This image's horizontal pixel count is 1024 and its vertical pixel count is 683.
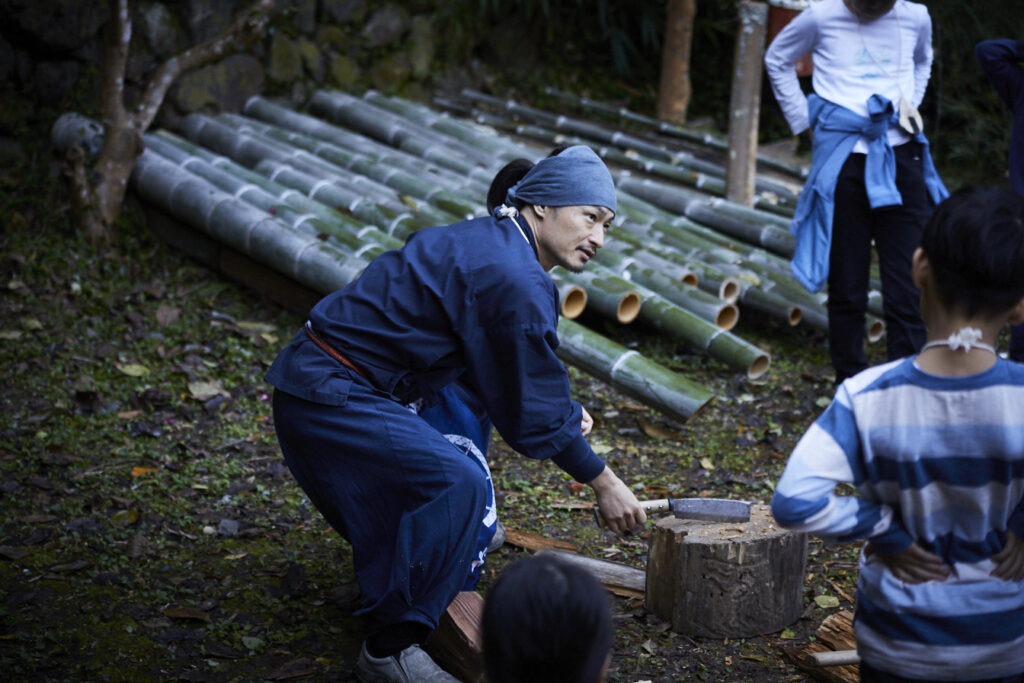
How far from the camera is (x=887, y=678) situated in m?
1.87

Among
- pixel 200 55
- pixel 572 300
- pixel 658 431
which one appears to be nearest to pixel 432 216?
pixel 572 300

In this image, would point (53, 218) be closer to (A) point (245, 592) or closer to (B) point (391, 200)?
(B) point (391, 200)

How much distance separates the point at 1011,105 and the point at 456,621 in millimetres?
3296

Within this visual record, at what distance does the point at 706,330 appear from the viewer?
5039 millimetres

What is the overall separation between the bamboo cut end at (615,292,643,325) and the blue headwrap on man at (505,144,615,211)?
2.41m

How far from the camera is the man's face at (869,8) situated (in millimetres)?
4211

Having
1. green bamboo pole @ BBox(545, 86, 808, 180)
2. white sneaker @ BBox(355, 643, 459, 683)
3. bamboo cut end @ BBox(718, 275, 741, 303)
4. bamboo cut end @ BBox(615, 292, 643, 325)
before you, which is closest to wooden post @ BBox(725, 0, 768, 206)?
green bamboo pole @ BBox(545, 86, 808, 180)

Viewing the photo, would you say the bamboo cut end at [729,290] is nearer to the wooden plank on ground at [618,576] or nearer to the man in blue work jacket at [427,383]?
the wooden plank on ground at [618,576]

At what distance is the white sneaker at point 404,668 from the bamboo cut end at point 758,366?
264 cm

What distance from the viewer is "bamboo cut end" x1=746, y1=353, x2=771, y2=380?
4891 millimetres

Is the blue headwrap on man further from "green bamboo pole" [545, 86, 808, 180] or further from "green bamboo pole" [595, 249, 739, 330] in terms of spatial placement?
"green bamboo pole" [545, 86, 808, 180]

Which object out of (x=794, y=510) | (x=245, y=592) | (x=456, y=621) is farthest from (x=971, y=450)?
(x=245, y=592)

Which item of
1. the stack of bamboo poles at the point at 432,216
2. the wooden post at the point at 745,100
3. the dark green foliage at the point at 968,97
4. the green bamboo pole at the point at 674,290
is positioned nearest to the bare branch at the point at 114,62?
the stack of bamboo poles at the point at 432,216

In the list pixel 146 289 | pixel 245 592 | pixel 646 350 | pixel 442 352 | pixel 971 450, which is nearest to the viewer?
pixel 971 450
